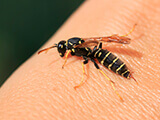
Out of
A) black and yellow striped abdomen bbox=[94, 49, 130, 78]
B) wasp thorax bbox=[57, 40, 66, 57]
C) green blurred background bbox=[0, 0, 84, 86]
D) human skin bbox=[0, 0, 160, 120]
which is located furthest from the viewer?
green blurred background bbox=[0, 0, 84, 86]

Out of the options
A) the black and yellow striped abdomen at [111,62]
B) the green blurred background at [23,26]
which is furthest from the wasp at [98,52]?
the green blurred background at [23,26]

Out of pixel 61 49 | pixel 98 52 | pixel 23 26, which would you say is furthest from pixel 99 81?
pixel 23 26

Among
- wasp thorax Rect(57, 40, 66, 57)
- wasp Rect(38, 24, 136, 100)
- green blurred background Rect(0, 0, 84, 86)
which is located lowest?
green blurred background Rect(0, 0, 84, 86)

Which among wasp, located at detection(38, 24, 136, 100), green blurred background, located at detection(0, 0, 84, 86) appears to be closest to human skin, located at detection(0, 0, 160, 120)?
wasp, located at detection(38, 24, 136, 100)

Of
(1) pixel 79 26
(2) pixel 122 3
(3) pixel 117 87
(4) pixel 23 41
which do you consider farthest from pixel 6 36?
(3) pixel 117 87

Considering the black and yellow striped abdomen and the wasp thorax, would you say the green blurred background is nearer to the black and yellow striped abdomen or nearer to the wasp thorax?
the wasp thorax

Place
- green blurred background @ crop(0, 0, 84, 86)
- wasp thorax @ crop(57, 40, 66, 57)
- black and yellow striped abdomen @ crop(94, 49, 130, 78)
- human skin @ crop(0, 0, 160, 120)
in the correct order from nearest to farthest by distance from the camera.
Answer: human skin @ crop(0, 0, 160, 120) → black and yellow striped abdomen @ crop(94, 49, 130, 78) → wasp thorax @ crop(57, 40, 66, 57) → green blurred background @ crop(0, 0, 84, 86)

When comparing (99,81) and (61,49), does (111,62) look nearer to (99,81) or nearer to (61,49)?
(99,81)
